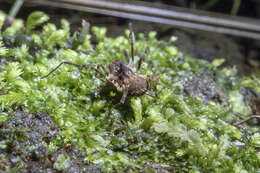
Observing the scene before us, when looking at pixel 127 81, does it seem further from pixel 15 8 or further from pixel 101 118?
pixel 15 8

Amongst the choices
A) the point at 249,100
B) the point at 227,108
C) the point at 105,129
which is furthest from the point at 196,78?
the point at 105,129

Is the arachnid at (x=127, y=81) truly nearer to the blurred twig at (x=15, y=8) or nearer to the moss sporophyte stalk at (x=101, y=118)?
the moss sporophyte stalk at (x=101, y=118)

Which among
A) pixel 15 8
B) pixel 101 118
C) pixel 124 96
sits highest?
pixel 15 8

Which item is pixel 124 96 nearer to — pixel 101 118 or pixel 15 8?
pixel 101 118

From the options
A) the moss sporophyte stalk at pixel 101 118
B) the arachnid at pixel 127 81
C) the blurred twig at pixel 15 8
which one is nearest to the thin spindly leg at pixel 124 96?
the arachnid at pixel 127 81

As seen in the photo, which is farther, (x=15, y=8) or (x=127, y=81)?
(x=15, y=8)

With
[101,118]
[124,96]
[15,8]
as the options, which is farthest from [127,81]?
[15,8]

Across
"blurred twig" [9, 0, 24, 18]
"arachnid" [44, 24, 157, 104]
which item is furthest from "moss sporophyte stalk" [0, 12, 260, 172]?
"blurred twig" [9, 0, 24, 18]

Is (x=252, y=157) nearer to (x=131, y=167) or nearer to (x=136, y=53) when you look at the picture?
(x=131, y=167)

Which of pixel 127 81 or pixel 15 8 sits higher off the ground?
pixel 15 8
